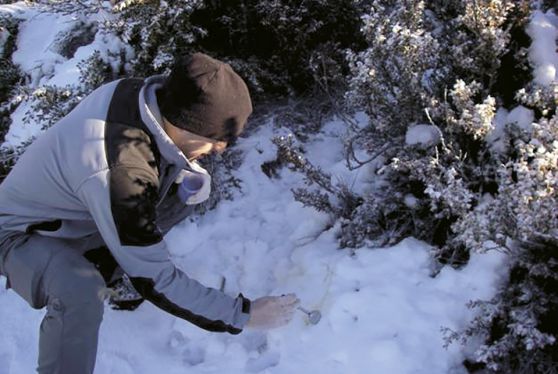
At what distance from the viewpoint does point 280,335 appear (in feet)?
8.22

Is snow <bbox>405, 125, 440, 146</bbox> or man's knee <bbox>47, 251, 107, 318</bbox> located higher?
snow <bbox>405, 125, 440, 146</bbox>

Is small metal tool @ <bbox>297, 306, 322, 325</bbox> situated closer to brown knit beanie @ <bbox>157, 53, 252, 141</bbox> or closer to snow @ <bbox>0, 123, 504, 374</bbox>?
snow @ <bbox>0, 123, 504, 374</bbox>

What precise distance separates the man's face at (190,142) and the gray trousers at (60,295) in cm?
58

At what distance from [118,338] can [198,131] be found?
4.16ft

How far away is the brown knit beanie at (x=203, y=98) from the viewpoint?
6.16 ft

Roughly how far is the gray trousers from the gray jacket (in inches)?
3.6

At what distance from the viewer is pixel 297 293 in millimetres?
2619

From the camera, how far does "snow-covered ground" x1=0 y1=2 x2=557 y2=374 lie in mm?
2299

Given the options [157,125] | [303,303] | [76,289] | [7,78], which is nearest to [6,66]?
[7,78]

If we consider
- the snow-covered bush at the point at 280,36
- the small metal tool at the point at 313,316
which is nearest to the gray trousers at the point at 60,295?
the small metal tool at the point at 313,316

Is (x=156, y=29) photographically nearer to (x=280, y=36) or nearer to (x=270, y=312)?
(x=280, y=36)

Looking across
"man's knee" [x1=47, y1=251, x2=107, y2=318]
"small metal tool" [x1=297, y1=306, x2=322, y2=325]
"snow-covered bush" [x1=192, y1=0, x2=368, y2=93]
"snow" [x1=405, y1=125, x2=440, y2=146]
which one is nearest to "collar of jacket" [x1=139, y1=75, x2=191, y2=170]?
"man's knee" [x1=47, y1=251, x2=107, y2=318]

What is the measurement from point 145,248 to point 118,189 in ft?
0.72

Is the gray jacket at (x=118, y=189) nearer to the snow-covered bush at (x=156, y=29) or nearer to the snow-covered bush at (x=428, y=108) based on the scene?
the snow-covered bush at (x=428, y=108)
